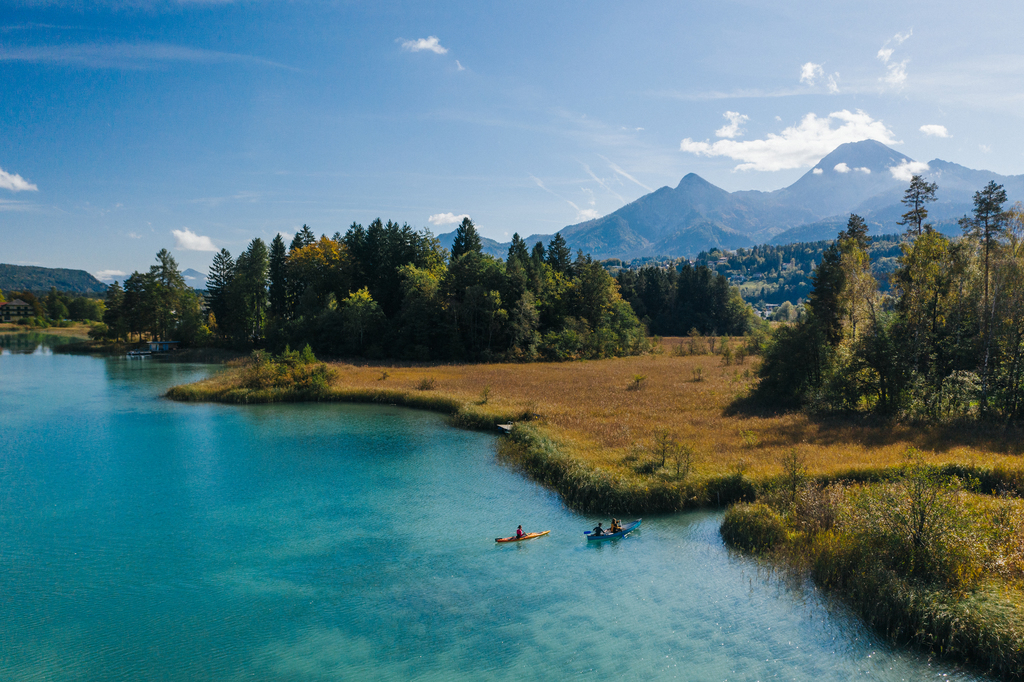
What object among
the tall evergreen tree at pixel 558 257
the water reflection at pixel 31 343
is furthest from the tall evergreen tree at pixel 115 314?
the tall evergreen tree at pixel 558 257

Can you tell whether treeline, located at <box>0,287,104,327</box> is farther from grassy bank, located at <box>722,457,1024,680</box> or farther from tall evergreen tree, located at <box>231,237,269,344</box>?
grassy bank, located at <box>722,457,1024,680</box>

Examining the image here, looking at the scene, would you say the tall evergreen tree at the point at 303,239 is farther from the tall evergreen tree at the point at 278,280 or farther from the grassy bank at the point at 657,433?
the grassy bank at the point at 657,433

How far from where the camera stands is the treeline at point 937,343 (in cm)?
3023

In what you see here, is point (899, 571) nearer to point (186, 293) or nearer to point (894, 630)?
point (894, 630)

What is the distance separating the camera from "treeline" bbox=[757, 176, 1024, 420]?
30.2 metres

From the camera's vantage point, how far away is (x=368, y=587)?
675 inches

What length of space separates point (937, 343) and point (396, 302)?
228 ft

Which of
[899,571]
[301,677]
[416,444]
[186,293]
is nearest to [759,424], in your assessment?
[899,571]

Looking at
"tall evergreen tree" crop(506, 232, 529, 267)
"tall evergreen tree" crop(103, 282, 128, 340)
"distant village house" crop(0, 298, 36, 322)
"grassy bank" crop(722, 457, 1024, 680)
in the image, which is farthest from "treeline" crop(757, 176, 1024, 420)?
"distant village house" crop(0, 298, 36, 322)

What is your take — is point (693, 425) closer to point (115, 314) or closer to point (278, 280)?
point (278, 280)

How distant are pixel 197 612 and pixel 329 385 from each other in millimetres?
36924

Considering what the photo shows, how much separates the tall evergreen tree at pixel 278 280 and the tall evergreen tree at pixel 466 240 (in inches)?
1349

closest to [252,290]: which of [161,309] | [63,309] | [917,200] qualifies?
[161,309]

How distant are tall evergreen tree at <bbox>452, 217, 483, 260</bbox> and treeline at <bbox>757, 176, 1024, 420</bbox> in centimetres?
6112
